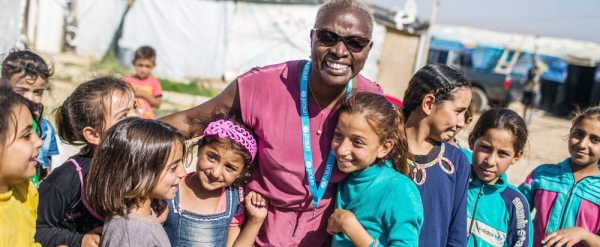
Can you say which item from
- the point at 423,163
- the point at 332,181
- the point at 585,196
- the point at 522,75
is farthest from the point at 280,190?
the point at 522,75

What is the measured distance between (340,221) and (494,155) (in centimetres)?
122

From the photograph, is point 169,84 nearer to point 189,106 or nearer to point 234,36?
point 189,106

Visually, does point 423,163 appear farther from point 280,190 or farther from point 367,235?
point 280,190

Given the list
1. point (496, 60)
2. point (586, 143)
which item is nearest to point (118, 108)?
point (586, 143)

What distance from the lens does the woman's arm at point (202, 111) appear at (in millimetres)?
2604

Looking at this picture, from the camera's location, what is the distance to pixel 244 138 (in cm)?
253

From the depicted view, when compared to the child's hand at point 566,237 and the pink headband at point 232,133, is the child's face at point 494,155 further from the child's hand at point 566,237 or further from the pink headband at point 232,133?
the pink headband at point 232,133

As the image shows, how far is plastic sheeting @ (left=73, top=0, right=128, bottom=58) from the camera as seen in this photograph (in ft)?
61.2

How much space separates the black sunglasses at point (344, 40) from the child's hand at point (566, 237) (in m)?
1.70

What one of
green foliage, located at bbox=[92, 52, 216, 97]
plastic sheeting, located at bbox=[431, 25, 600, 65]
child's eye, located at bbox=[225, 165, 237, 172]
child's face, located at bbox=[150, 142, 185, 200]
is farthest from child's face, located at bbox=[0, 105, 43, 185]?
plastic sheeting, located at bbox=[431, 25, 600, 65]

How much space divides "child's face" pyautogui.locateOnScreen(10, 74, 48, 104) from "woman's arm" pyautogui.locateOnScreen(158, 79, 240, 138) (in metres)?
1.00

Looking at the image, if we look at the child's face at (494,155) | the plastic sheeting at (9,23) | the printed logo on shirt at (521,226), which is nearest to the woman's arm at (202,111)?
the child's face at (494,155)

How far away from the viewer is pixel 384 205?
2367 millimetres

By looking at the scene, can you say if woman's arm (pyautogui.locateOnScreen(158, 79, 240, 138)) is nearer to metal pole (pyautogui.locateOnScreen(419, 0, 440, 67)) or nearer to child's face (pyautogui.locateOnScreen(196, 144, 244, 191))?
child's face (pyautogui.locateOnScreen(196, 144, 244, 191))
